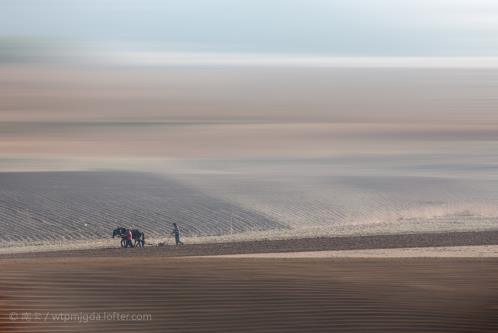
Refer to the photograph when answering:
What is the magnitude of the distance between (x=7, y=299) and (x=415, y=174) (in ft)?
90.6

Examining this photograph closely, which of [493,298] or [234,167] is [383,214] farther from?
[493,298]

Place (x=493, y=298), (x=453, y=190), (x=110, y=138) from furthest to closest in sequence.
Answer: (x=110, y=138) < (x=453, y=190) < (x=493, y=298)

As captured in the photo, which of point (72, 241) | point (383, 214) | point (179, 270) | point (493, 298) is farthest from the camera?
point (383, 214)

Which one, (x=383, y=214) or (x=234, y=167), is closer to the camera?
(x=383, y=214)

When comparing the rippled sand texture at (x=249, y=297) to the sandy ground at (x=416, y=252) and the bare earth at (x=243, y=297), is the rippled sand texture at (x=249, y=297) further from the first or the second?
the sandy ground at (x=416, y=252)

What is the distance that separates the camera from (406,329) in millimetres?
9586

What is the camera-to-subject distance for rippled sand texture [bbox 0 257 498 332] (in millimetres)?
9594

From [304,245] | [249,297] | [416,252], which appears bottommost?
[304,245]

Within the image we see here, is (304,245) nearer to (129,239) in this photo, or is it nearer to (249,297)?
(129,239)

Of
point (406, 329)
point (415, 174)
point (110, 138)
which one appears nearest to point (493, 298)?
point (406, 329)

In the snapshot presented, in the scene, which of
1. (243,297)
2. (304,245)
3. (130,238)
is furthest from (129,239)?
(243,297)

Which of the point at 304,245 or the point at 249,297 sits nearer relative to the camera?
the point at 249,297

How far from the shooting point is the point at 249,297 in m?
10.4

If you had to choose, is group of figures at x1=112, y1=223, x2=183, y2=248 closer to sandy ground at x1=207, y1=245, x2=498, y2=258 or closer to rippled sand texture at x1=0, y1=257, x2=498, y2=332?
sandy ground at x1=207, y1=245, x2=498, y2=258
